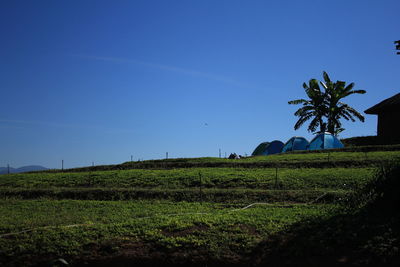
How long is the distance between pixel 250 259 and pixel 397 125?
27.6 m

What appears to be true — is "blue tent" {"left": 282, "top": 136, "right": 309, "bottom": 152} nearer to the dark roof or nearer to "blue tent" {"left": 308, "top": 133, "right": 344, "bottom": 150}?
"blue tent" {"left": 308, "top": 133, "right": 344, "bottom": 150}

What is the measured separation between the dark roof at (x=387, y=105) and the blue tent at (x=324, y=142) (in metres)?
3.75

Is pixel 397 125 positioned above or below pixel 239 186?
above

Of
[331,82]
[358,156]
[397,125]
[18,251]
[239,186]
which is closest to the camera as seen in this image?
[18,251]

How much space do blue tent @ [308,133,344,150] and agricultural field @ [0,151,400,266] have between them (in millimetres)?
10799

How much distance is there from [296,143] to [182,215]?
1027 inches

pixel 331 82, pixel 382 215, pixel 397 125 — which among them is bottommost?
pixel 382 215

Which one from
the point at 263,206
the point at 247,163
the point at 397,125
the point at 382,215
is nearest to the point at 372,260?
the point at 382,215

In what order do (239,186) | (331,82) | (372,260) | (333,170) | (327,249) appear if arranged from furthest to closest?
(331,82)
(333,170)
(239,186)
(327,249)
(372,260)

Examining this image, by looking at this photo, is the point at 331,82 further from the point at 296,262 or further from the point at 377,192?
the point at 296,262

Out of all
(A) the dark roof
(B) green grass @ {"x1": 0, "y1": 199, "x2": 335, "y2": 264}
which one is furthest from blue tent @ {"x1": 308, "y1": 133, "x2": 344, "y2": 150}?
(B) green grass @ {"x1": 0, "y1": 199, "x2": 335, "y2": 264}

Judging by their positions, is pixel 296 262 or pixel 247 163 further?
pixel 247 163

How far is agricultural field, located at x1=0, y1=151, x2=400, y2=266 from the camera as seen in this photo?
8547 millimetres

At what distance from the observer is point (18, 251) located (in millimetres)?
9086
